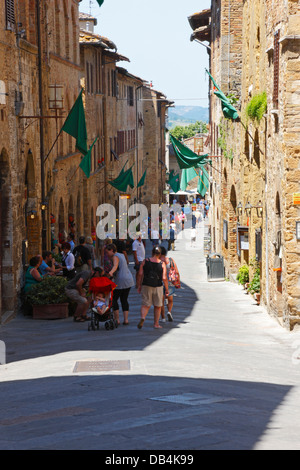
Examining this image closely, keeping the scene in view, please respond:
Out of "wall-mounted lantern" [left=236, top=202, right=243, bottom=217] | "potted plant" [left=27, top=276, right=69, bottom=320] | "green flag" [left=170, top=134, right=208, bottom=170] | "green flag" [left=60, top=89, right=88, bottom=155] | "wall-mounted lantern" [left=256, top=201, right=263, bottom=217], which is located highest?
"green flag" [left=60, top=89, right=88, bottom=155]

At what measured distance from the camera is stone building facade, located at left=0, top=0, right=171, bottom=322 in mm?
17609

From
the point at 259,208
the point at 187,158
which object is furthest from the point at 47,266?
→ the point at 187,158

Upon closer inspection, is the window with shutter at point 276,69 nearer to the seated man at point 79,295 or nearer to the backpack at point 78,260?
the seated man at point 79,295

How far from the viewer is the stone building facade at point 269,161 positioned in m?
15.2

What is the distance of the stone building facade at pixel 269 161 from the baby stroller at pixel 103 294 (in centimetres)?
306

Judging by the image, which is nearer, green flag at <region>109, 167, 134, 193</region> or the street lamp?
the street lamp

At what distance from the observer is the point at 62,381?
1028 cm

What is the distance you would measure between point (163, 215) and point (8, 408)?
47.0m

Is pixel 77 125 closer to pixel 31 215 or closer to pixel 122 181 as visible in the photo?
pixel 31 215

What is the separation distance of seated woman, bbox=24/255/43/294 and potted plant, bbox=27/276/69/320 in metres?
0.25

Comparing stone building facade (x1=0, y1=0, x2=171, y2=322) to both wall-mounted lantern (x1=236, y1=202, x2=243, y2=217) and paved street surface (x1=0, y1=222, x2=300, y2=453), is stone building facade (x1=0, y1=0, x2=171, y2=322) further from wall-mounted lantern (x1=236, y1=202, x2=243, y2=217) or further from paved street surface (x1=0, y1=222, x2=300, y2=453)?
wall-mounted lantern (x1=236, y1=202, x2=243, y2=217)

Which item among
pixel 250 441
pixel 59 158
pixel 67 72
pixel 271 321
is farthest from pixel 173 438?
pixel 67 72

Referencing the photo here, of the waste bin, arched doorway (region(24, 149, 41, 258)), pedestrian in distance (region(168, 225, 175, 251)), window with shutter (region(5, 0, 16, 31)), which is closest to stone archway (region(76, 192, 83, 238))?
the waste bin

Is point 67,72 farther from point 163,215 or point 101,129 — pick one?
point 163,215
